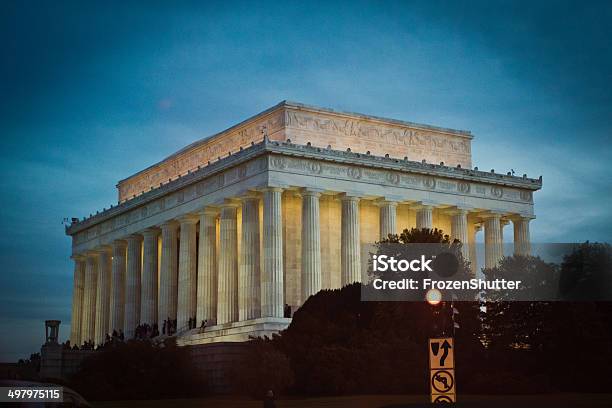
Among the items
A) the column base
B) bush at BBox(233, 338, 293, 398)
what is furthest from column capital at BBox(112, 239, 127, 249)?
bush at BBox(233, 338, 293, 398)

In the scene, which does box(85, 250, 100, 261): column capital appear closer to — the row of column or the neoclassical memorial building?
the row of column

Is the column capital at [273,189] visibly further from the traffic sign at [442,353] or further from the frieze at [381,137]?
the traffic sign at [442,353]

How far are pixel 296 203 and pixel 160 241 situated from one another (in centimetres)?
2531

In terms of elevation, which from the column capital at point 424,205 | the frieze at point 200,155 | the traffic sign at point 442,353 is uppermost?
the frieze at point 200,155

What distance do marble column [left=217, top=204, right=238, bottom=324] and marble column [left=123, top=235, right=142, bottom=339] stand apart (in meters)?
20.9

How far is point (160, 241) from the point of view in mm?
120375

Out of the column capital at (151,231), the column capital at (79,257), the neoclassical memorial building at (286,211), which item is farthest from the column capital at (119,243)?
the column capital at (79,257)

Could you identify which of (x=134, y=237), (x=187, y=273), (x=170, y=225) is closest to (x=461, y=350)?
(x=187, y=273)

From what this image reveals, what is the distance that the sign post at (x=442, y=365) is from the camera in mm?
38469

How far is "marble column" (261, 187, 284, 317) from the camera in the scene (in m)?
93.1

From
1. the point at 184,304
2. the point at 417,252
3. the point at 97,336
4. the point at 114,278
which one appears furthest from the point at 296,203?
the point at 97,336

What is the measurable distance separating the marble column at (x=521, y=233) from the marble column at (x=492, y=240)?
1950 millimetres

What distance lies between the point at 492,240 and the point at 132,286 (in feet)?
134

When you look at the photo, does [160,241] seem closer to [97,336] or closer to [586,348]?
[97,336]
